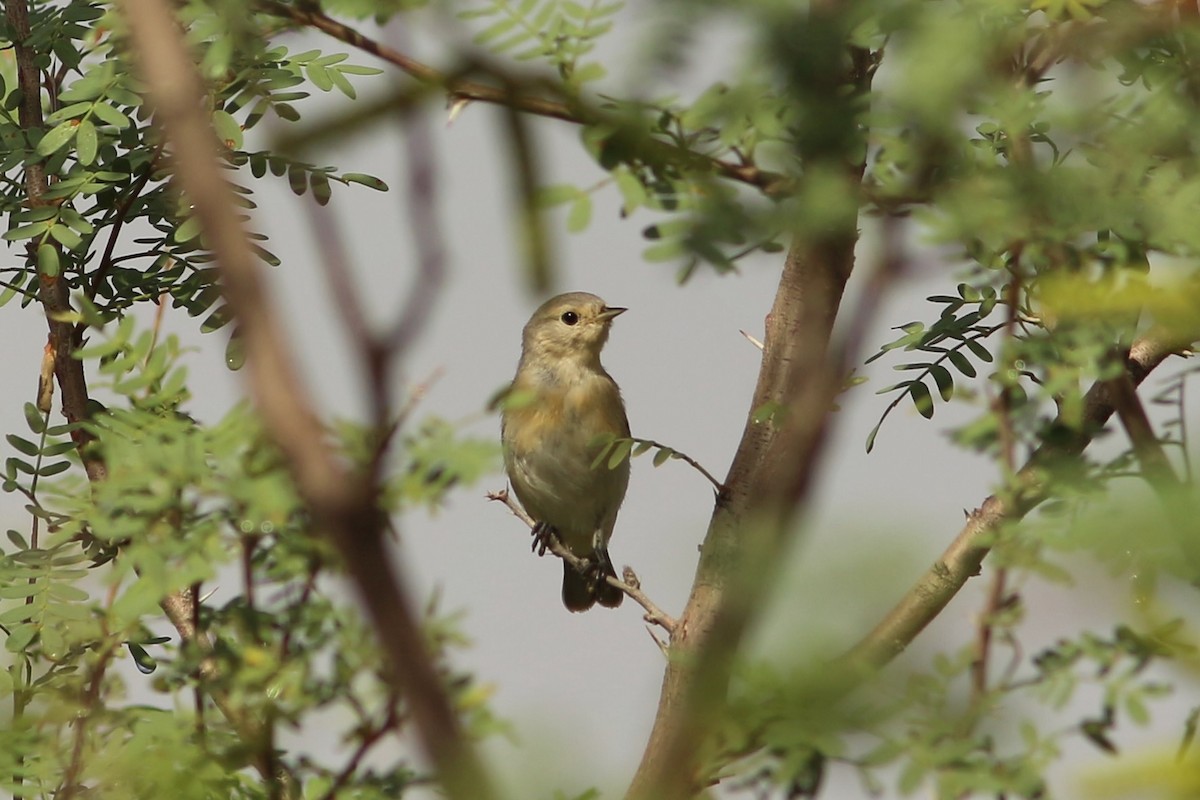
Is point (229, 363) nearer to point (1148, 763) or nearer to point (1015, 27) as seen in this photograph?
point (1015, 27)

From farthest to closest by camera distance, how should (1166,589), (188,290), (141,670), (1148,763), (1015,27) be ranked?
(188,290) < (141,670) < (1015,27) < (1166,589) < (1148,763)

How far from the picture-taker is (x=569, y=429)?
753 centimetres

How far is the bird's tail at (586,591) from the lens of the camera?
28.2 ft

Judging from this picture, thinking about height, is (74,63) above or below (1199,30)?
above

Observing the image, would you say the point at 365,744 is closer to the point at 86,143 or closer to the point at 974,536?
the point at 974,536

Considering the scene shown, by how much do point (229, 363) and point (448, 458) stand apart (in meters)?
1.90

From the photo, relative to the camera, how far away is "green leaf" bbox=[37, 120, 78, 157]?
3.50 metres

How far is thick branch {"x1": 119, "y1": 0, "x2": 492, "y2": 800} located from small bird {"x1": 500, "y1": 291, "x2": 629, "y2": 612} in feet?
21.4

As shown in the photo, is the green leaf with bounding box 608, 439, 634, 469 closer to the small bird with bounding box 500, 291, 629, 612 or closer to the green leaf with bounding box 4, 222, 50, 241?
the green leaf with bounding box 4, 222, 50, 241

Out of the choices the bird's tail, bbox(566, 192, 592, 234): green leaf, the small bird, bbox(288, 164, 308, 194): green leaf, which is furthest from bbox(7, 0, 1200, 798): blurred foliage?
the bird's tail

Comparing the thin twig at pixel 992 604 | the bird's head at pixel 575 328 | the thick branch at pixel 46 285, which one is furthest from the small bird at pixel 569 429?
the thin twig at pixel 992 604

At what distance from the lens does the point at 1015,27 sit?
1.92 metres

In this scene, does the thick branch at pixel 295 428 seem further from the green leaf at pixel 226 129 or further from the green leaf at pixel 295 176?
the green leaf at pixel 226 129

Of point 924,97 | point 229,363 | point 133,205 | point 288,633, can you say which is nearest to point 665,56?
point 924,97
